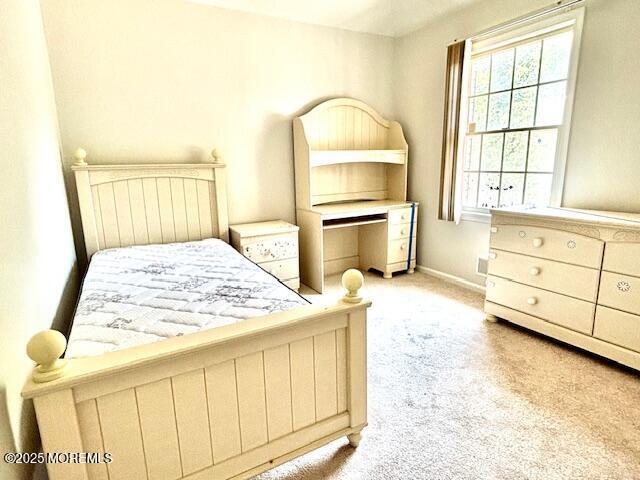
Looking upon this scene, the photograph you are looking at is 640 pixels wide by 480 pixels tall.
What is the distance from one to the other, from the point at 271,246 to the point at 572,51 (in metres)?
2.56

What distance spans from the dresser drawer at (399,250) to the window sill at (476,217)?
61 centimetres

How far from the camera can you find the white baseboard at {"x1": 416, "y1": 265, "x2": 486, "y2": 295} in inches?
128

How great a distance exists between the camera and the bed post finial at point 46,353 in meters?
0.87

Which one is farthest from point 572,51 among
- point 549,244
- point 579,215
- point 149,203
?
point 149,203

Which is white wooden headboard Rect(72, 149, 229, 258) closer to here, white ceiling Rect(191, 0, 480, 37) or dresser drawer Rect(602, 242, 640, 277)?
white ceiling Rect(191, 0, 480, 37)

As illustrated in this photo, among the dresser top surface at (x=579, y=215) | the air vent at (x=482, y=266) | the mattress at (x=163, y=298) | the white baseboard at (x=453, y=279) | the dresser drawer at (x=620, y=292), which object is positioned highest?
the dresser top surface at (x=579, y=215)

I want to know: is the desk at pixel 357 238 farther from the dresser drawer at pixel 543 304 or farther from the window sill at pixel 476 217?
the dresser drawer at pixel 543 304

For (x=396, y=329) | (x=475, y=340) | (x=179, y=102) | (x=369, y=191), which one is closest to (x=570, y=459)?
(x=475, y=340)

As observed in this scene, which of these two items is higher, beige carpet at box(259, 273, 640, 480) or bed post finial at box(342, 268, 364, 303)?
bed post finial at box(342, 268, 364, 303)

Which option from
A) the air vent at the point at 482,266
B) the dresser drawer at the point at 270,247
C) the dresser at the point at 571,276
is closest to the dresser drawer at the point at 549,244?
the dresser at the point at 571,276

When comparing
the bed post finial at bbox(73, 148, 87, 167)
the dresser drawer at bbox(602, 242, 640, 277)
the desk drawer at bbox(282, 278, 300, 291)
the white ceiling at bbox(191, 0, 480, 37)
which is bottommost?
the desk drawer at bbox(282, 278, 300, 291)

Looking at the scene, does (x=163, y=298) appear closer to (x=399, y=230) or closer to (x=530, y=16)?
(x=399, y=230)

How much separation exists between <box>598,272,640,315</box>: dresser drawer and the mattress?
171 centimetres

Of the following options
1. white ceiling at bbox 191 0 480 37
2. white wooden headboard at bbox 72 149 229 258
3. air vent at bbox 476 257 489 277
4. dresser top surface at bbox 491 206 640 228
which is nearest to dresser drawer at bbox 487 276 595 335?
dresser top surface at bbox 491 206 640 228
